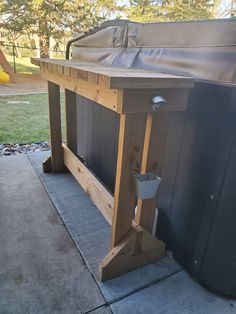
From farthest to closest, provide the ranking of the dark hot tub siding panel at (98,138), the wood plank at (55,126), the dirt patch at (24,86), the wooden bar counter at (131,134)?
the dirt patch at (24,86)
the wood plank at (55,126)
the dark hot tub siding panel at (98,138)
the wooden bar counter at (131,134)

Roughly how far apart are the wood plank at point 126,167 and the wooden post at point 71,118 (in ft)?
4.64

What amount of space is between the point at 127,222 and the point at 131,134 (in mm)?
556

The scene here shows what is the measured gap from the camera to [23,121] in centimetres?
453

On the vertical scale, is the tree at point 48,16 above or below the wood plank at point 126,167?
above

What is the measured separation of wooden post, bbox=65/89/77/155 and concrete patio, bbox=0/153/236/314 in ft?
2.69

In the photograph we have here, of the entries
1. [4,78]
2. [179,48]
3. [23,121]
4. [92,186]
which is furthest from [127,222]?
[4,78]

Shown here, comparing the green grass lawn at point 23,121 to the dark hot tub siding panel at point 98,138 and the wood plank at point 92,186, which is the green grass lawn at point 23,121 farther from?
the wood plank at point 92,186

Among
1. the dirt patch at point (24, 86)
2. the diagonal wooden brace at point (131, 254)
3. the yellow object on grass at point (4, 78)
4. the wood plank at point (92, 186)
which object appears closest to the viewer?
the diagonal wooden brace at point (131, 254)

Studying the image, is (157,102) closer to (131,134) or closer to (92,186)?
(131,134)

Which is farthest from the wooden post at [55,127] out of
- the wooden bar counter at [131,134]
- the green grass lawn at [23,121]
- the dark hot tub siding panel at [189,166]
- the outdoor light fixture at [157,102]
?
the outdoor light fixture at [157,102]

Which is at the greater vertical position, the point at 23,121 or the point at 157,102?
the point at 157,102

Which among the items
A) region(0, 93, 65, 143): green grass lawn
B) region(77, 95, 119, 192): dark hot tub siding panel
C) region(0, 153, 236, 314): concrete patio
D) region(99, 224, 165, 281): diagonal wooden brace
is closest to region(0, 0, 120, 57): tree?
region(0, 93, 65, 143): green grass lawn

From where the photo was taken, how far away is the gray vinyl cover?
1133 mm

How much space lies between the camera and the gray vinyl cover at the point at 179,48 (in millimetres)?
1133
